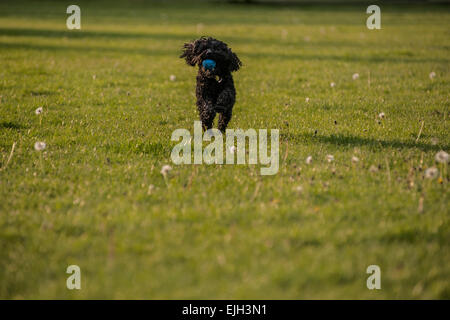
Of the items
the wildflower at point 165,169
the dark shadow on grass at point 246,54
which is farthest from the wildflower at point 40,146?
the dark shadow on grass at point 246,54

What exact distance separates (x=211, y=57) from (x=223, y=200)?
111 inches

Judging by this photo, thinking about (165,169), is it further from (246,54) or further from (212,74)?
(246,54)

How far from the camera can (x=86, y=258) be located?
3.66 meters

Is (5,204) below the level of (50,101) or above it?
below

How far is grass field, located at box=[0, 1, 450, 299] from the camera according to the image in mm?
3414

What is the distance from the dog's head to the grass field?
1341 mm

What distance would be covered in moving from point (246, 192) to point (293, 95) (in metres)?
6.06

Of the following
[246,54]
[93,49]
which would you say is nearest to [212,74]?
[246,54]

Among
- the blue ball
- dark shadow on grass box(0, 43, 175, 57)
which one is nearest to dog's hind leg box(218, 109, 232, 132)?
the blue ball

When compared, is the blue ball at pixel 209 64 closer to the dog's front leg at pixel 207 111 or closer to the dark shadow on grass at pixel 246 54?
the dog's front leg at pixel 207 111

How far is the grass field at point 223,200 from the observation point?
341cm

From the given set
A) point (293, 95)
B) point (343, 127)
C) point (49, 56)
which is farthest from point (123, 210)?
point (49, 56)

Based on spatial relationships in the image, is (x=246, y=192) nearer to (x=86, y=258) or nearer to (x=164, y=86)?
(x=86, y=258)
